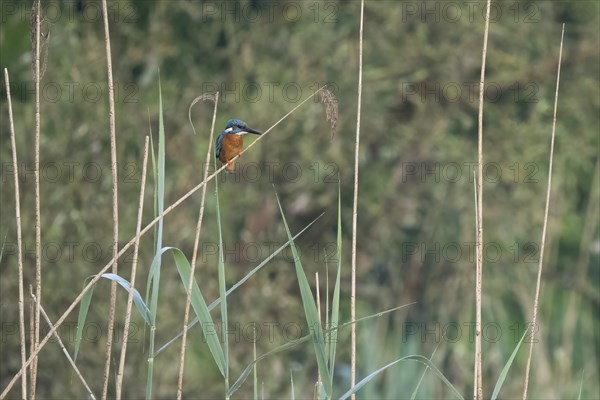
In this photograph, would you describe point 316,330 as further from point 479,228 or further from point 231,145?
point 231,145

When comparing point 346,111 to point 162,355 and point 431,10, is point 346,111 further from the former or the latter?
point 162,355

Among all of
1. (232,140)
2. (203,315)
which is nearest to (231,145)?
(232,140)

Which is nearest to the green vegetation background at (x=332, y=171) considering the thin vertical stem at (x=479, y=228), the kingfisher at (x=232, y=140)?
the kingfisher at (x=232, y=140)

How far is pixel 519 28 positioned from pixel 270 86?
6.90 ft

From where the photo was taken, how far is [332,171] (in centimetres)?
711

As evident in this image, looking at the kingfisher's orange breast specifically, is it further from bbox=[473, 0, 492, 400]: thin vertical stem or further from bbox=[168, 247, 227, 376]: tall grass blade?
bbox=[473, 0, 492, 400]: thin vertical stem

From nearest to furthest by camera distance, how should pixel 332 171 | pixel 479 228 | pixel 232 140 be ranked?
1. pixel 479 228
2. pixel 232 140
3. pixel 332 171

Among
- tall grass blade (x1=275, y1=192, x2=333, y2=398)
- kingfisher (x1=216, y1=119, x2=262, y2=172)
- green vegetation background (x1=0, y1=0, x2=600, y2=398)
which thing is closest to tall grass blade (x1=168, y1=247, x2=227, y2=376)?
tall grass blade (x1=275, y1=192, x2=333, y2=398)

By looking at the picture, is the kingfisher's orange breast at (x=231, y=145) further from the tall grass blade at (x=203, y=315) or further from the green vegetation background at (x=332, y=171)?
the tall grass blade at (x=203, y=315)

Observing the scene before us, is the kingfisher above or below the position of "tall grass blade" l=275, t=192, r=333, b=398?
above

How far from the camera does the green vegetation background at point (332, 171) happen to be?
580 cm

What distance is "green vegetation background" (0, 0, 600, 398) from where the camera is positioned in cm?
580

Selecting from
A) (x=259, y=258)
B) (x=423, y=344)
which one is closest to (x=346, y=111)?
(x=259, y=258)

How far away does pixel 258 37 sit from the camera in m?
6.91
